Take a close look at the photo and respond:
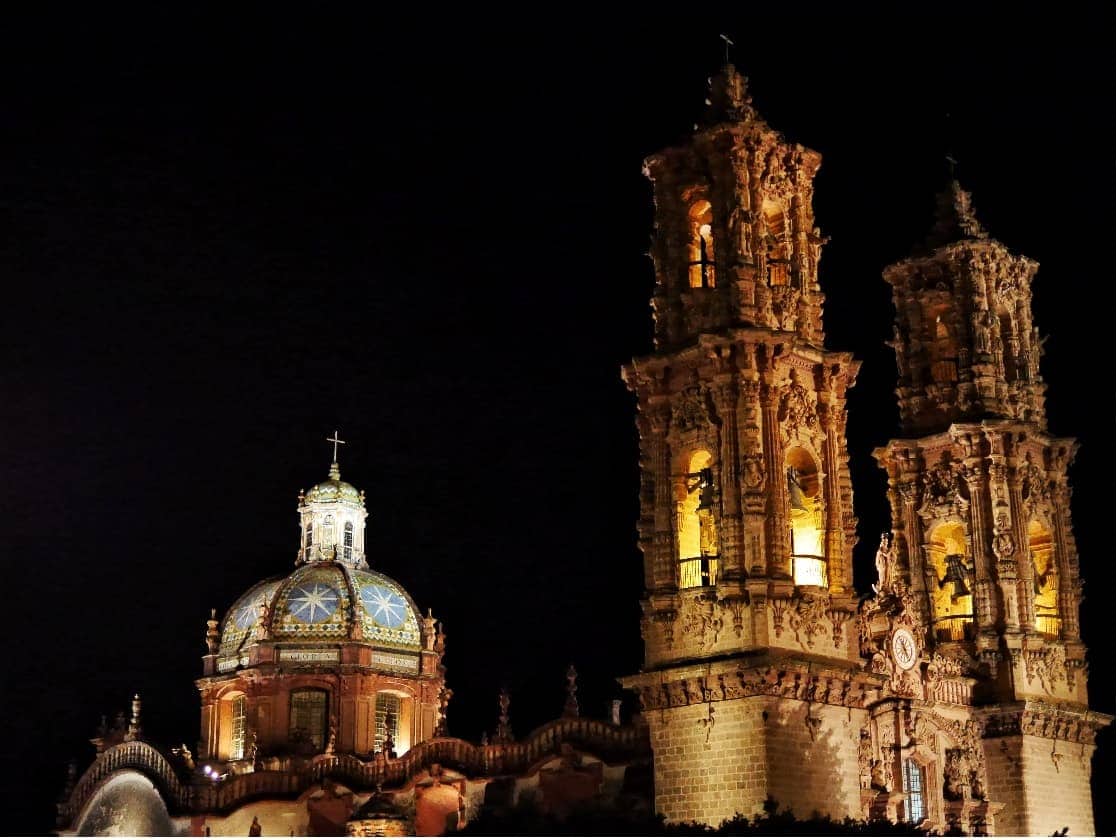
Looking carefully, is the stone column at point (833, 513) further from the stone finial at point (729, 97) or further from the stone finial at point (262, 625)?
the stone finial at point (262, 625)

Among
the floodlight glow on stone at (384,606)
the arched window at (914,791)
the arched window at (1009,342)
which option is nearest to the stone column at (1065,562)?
the arched window at (1009,342)

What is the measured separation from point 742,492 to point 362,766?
15.8 m

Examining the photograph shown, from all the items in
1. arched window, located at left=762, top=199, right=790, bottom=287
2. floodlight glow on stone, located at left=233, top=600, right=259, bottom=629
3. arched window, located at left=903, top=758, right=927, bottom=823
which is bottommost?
arched window, located at left=903, top=758, right=927, bottom=823

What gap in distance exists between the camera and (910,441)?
160ft

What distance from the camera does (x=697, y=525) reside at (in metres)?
37.4

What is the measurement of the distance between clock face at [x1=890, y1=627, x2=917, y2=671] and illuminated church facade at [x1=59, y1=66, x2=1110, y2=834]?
0.37ft

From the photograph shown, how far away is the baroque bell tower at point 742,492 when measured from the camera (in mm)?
34594

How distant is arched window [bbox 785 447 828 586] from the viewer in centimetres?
3703

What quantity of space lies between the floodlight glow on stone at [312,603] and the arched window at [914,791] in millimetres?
19726

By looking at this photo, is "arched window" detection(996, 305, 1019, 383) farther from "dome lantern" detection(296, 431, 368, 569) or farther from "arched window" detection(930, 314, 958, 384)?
"dome lantern" detection(296, 431, 368, 569)

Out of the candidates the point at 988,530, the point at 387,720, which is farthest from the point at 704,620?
the point at 387,720

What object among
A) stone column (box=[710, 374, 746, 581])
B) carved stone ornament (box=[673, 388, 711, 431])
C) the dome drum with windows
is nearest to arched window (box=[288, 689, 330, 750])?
the dome drum with windows

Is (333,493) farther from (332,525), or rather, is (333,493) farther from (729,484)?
(729,484)

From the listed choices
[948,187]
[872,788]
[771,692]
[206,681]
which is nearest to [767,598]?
[771,692]
